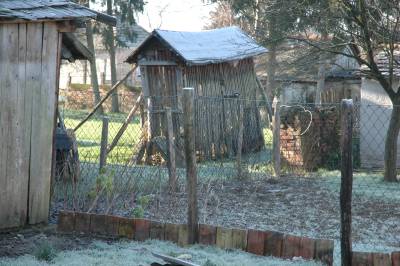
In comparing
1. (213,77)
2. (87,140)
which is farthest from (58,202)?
(87,140)

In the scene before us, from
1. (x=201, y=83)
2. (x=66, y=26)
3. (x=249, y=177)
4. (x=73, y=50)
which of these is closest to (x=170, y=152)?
(x=73, y=50)

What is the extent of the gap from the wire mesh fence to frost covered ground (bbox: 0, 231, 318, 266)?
934 mm

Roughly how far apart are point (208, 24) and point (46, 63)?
35.2 metres

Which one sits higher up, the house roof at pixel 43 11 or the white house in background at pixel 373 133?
the house roof at pixel 43 11

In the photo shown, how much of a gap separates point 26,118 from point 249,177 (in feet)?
19.0

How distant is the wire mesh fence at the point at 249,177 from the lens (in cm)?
857

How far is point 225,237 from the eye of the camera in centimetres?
625

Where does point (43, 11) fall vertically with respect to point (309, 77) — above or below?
below

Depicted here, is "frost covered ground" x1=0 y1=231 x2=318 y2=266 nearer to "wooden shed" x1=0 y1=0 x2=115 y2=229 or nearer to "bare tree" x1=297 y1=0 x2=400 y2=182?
"wooden shed" x1=0 y1=0 x2=115 y2=229

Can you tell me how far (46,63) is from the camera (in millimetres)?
7977

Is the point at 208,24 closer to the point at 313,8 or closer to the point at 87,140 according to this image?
the point at 87,140

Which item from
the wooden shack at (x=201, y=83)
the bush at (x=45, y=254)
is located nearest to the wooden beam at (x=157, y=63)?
the wooden shack at (x=201, y=83)

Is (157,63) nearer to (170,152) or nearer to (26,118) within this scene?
(170,152)

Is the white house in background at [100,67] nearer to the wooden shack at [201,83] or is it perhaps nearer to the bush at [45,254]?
the wooden shack at [201,83]
